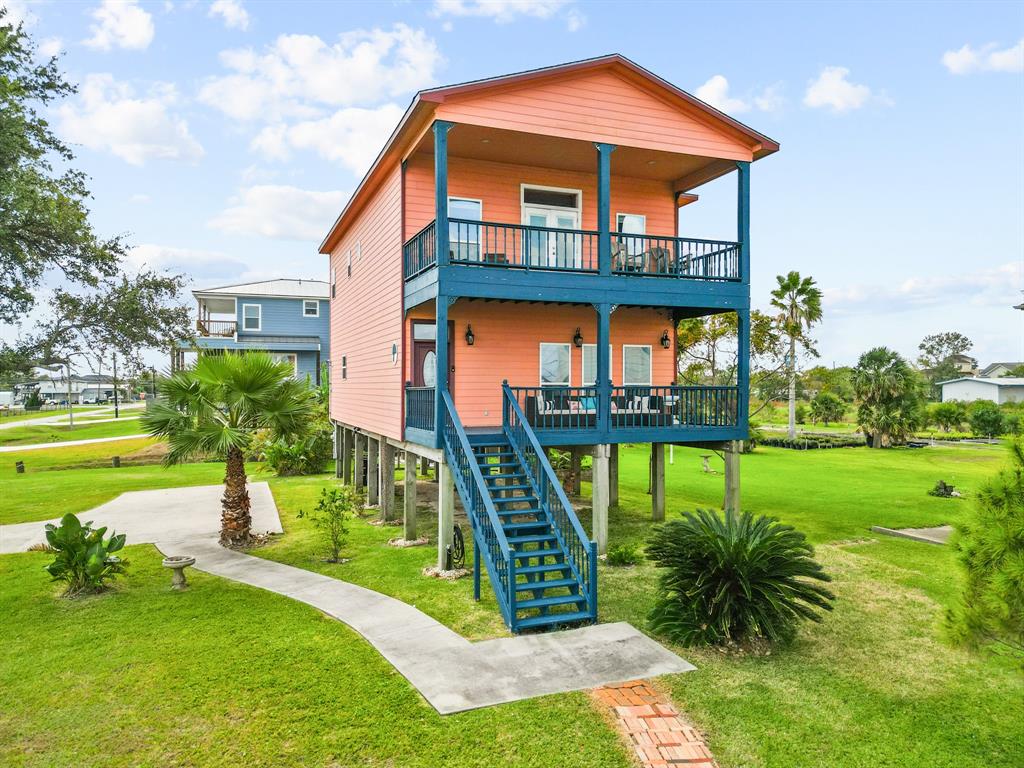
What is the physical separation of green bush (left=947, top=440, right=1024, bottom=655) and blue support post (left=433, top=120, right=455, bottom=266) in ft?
28.4

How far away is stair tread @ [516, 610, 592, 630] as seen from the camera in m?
8.27

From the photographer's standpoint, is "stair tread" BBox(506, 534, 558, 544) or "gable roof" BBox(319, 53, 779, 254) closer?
"stair tread" BBox(506, 534, 558, 544)

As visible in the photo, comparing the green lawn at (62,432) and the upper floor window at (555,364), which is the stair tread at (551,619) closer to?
the upper floor window at (555,364)

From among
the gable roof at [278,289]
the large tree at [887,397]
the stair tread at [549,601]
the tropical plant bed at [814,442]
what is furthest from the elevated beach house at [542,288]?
the large tree at [887,397]

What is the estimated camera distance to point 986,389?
64.4 meters

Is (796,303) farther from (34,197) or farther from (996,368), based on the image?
(996,368)

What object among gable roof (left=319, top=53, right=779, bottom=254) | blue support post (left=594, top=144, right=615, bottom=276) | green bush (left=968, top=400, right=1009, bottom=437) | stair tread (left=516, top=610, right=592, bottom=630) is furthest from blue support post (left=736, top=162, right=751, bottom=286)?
green bush (left=968, top=400, right=1009, bottom=437)

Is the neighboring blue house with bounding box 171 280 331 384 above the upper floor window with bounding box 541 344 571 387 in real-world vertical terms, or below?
above

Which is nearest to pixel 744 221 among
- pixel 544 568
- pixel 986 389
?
pixel 544 568

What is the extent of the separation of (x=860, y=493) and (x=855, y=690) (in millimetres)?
15816

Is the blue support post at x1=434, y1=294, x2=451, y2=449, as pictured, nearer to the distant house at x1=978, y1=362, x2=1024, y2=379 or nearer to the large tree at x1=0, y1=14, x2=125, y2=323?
the large tree at x1=0, y1=14, x2=125, y2=323

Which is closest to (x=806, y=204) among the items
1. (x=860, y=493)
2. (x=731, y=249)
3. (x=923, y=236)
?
(x=923, y=236)

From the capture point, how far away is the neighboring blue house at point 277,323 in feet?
122

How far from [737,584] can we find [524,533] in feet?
12.2
